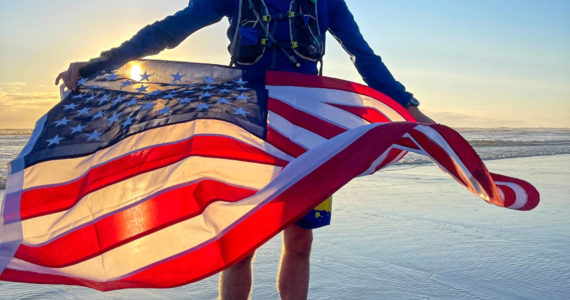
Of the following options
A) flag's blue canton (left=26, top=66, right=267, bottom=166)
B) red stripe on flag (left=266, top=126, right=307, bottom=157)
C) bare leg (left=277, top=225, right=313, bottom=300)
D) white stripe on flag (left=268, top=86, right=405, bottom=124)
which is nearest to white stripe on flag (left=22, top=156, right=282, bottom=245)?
red stripe on flag (left=266, top=126, right=307, bottom=157)

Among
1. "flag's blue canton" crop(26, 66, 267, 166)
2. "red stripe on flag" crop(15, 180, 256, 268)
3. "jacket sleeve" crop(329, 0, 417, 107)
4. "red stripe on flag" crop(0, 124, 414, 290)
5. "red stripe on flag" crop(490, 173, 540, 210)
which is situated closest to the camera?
"red stripe on flag" crop(0, 124, 414, 290)

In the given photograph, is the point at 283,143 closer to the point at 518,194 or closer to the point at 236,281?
the point at 236,281

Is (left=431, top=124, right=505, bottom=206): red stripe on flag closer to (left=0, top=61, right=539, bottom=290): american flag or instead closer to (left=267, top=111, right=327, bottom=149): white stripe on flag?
(left=0, top=61, right=539, bottom=290): american flag

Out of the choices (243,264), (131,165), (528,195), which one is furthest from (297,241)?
(528,195)

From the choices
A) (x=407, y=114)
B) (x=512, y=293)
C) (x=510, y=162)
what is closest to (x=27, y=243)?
(x=407, y=114)

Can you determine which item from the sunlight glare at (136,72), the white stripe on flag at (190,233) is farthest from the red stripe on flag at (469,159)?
the sunlight glare at (136,72)

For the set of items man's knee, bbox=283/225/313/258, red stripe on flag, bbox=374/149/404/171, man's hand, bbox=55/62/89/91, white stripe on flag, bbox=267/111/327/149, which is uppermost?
man's hand, bbox=55/62/89/91

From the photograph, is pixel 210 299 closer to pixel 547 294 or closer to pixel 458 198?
pixel 547 294

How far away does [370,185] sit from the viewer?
8.83m

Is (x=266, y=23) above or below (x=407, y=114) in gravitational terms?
above

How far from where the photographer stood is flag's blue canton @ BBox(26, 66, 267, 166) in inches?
107

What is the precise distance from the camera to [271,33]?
113 inches

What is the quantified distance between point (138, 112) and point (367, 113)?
3.98 ft

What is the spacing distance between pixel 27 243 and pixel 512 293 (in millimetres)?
3204
